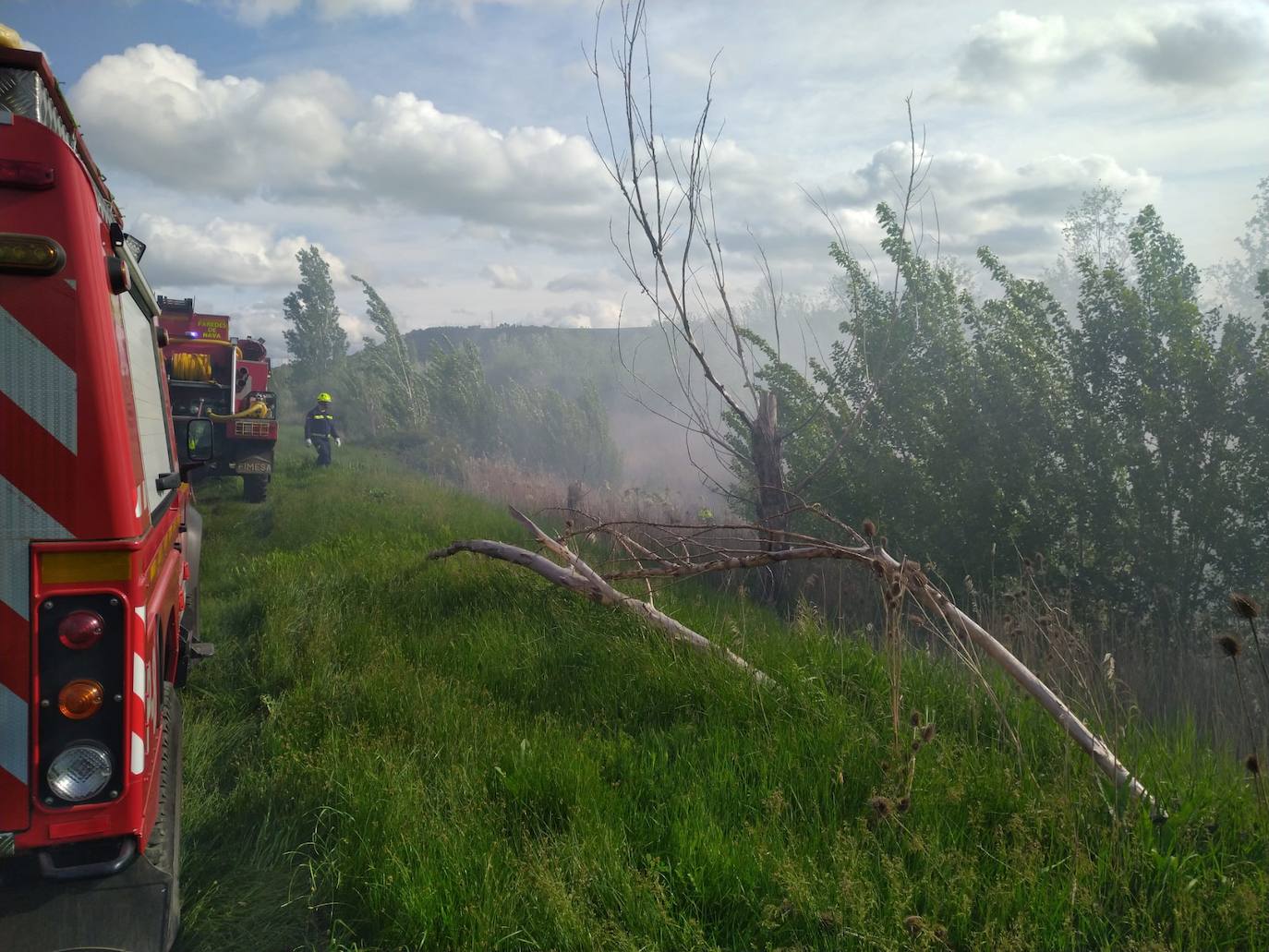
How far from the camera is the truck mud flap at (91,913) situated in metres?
2.18

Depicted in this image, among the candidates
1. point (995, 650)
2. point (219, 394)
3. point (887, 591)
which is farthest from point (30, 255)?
point (219, 394)

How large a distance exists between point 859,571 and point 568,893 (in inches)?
278

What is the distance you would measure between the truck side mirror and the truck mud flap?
247 cm

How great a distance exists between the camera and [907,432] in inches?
388

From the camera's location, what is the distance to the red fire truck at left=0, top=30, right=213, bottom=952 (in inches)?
85.3

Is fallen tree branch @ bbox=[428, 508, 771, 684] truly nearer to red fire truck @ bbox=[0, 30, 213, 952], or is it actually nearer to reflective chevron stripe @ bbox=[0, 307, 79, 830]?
red fire truck @ bbox=[0, 30, 213, 952]

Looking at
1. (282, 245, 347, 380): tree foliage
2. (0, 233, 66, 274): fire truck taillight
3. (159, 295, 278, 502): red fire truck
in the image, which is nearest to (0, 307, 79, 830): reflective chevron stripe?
(0, 233, 66, 274): fire truck taillight

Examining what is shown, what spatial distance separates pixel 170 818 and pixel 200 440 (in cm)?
212

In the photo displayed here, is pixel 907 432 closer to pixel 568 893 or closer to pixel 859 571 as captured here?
pixel 859 571

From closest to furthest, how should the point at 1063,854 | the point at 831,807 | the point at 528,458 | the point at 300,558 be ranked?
the point at 1063,854, the point at 831,807, the point at 300,558, the point at 528,458

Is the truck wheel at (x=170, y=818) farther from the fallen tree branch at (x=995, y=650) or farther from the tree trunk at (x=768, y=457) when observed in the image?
the tree trunk at (x=768, y=457)

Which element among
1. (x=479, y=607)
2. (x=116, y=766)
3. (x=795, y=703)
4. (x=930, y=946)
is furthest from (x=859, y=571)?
(x=116, y=766)

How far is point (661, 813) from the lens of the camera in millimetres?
2975

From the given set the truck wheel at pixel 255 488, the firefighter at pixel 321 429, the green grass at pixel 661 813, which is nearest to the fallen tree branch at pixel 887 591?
the green grass at pixel 661 813
